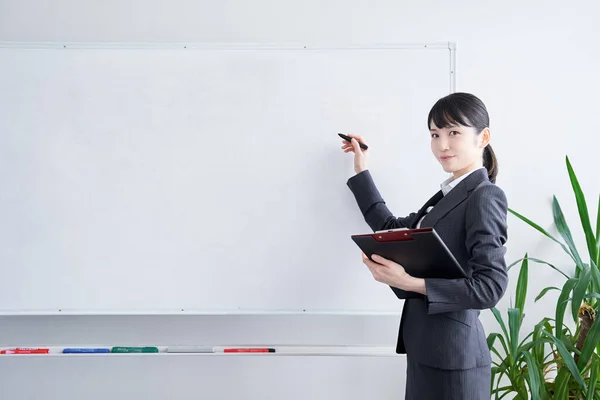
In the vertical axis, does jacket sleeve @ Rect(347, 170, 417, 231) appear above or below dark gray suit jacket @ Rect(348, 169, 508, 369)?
above

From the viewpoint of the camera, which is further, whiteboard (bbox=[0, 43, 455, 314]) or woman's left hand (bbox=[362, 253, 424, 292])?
whiteboard (bbox=[0, 43, 455, 314])

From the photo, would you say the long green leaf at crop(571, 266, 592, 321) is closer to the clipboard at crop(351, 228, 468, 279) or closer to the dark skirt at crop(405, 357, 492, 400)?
the dark skirt at crop(405, 357, 492, 400)

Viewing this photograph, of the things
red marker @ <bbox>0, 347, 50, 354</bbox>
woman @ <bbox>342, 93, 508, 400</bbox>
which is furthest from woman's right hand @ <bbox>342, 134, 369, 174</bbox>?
red marker @ <bbox>0, 347, 50, 354</bbox>

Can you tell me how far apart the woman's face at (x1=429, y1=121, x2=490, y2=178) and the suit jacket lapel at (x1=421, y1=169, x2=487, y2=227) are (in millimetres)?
67

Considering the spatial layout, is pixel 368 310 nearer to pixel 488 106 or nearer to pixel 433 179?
pixel 433 179

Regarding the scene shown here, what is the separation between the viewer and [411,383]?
127 centimetres

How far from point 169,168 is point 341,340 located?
2.59 ft

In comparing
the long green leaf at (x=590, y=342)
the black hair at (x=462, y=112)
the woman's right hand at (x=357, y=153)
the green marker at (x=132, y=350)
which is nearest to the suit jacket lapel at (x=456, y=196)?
the black hair at (x=462, y=112)

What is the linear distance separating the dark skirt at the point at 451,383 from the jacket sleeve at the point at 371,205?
0.43m

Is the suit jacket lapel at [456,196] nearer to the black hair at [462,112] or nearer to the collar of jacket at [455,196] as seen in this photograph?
the collar of jacket at [455,196]

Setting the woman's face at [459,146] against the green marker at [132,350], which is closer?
the woman's face at [459,146]

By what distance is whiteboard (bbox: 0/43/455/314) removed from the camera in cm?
157

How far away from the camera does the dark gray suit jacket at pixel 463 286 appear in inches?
43.1

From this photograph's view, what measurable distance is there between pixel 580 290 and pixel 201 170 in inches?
44.5
